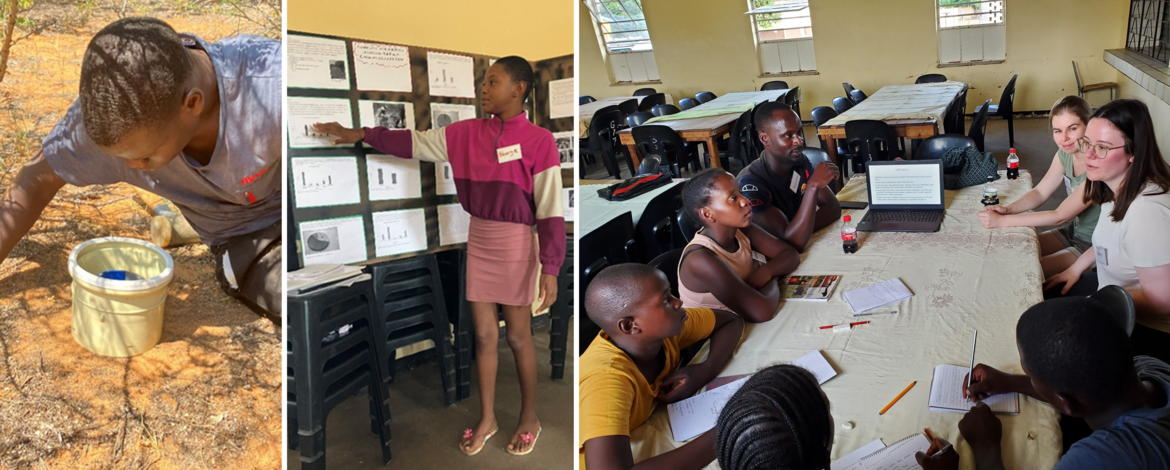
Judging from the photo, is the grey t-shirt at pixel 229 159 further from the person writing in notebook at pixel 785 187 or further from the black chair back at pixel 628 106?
the black chair back at pixel 628 106

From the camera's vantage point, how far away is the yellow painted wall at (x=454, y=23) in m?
1.03

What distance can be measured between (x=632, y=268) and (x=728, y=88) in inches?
401

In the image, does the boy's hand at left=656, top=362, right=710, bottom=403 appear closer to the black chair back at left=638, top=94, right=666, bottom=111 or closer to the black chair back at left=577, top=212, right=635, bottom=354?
the black chair back at left=577, top=212, right=635, bottom=354

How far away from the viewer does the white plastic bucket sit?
2094 millimetres

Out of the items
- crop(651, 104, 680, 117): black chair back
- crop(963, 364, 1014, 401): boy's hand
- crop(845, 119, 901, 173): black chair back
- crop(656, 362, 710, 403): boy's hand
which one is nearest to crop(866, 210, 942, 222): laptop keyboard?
crop(963, 364, 1014, 401): boy's hand

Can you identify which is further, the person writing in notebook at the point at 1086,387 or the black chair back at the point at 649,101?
the black chair back at the point at 649,101

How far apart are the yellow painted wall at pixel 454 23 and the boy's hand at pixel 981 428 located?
105 cm

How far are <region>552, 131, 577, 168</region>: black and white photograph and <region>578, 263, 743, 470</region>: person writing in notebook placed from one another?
1.55ft

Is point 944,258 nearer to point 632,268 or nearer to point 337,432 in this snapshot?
point 632,268

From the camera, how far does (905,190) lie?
115 inches

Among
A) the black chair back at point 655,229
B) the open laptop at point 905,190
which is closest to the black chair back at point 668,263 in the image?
the black chair back at point 655,229

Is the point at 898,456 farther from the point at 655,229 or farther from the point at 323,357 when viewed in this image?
the point at 655,229

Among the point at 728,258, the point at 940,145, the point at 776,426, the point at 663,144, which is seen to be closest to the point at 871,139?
the point at 940,145

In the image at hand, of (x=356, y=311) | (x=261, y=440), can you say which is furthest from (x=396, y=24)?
(x=261, y=440)
